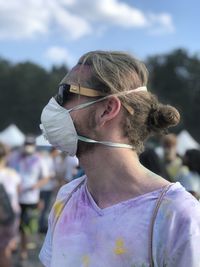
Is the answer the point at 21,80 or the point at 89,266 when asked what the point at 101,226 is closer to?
the point at 89,266

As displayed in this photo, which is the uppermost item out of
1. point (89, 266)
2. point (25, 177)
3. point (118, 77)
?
point (118, 77)

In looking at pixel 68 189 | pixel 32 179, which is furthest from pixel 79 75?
pixel 32 179

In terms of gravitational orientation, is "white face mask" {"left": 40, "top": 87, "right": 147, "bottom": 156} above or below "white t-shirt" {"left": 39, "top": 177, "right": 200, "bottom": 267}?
above

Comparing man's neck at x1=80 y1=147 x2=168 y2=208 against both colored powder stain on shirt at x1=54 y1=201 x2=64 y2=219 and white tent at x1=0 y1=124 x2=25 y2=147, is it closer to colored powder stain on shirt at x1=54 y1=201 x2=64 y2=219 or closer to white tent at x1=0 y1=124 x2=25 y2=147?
colored powder stain on shirt at x1=54 y1=201 x2=64 y2=219

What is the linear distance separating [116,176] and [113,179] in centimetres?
2

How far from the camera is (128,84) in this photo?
5.47 feet

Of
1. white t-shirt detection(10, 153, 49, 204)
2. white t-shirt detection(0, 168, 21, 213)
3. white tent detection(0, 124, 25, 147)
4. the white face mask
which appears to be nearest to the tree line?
white tent detection(0, 124, 25, 147)

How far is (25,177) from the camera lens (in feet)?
24.1

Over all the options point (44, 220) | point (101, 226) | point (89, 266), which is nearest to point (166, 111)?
point (101, 226)

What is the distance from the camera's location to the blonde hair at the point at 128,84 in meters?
1.66

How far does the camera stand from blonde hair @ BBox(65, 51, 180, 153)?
1.66 m

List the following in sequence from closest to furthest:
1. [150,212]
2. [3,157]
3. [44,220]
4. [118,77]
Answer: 1. [150,212]
2. [118,77]
3. [3,157]
4. [44,220]

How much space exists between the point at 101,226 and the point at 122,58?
57 cm

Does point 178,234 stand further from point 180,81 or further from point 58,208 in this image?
point 180,81
